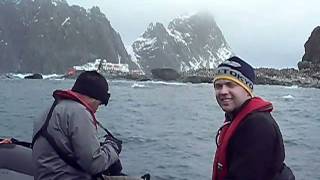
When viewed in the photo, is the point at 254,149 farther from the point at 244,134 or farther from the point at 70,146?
the point at 70,146

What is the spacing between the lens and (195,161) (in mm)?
15953

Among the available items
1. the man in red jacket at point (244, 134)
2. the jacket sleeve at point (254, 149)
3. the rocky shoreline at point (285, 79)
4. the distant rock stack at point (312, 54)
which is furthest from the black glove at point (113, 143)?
the distant rock stack at point (312, 54)

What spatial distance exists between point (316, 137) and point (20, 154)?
19701 mm

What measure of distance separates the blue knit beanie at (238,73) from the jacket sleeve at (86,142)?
118cm

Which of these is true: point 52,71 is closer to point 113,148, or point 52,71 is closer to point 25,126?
point 25,126

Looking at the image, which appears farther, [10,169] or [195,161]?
[195,161]

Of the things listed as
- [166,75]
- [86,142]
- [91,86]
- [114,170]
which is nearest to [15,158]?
[114,170]

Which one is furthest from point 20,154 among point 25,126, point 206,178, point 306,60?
point 306,60

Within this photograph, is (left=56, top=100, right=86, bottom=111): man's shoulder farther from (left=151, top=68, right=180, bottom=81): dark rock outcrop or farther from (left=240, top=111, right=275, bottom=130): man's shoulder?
(left=151, top=68, right=180, bottom=81): dark rock outcrop

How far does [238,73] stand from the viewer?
376cm

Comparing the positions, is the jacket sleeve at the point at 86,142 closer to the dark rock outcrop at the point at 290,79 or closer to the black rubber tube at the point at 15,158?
the black rubber tube at the point at 15,158

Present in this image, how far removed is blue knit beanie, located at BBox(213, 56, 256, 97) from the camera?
3742 millimetres

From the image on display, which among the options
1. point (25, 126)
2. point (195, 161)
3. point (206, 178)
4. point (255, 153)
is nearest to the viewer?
point (255, 153)

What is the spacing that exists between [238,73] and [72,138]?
1491 millimetres
